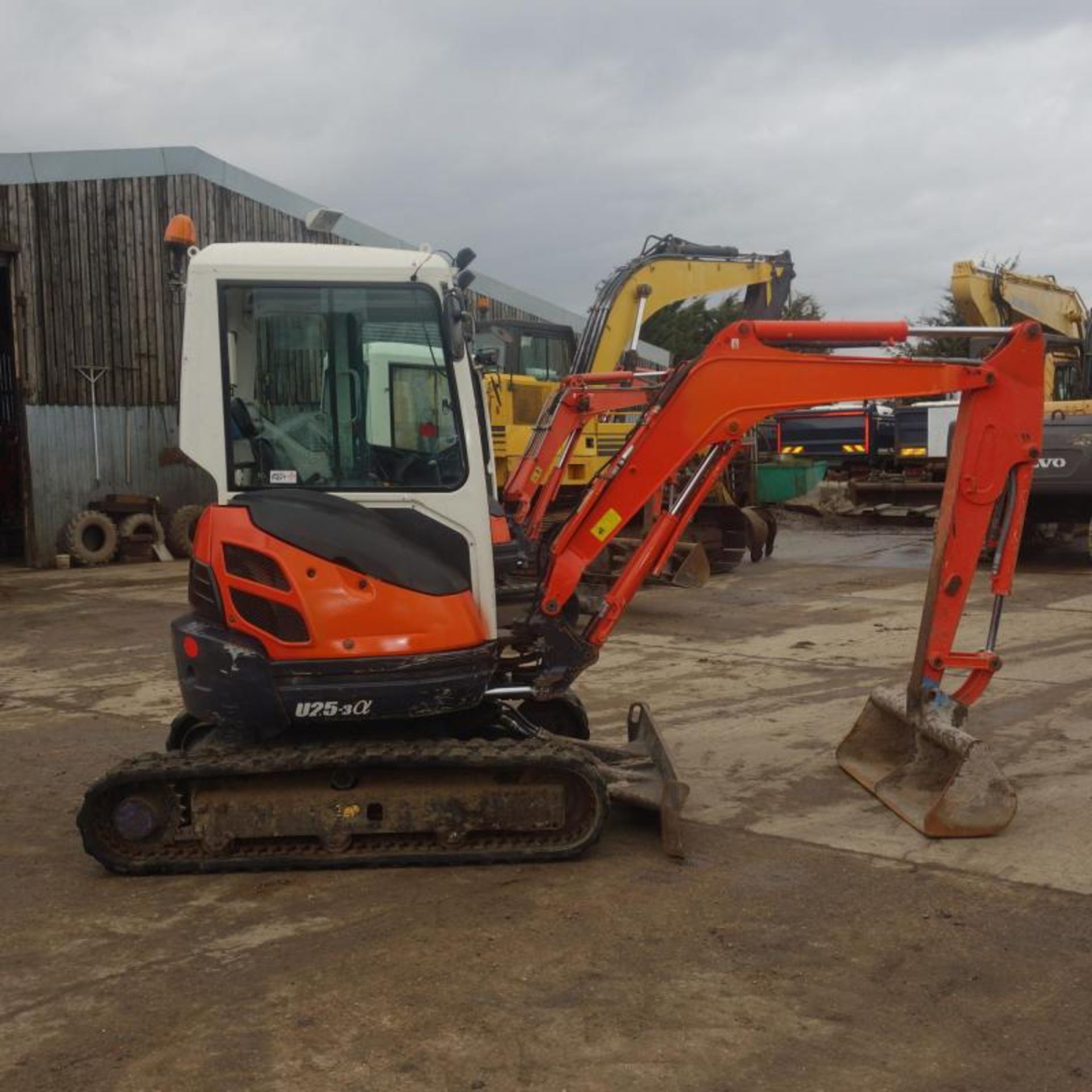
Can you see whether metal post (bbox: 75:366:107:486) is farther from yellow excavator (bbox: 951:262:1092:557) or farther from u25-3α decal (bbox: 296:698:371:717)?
u25-3α decal (bbox: 296:698:371:717)

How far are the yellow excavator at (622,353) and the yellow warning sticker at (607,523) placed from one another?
5.97 meters

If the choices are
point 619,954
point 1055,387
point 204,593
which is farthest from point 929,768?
point 1055,387

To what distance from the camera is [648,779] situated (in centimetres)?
568

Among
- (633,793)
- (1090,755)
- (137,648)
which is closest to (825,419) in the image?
(137,648)

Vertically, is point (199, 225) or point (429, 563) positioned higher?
point (199, 225)

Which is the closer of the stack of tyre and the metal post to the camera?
the stack of tyre

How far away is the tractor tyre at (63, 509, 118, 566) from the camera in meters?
18.7

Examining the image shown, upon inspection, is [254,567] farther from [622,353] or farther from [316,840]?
[622,353]

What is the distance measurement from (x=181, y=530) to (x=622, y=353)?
852 centimetres

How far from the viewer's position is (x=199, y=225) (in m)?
20.3

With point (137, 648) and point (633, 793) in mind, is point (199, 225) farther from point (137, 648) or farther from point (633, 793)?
point (633, 793)

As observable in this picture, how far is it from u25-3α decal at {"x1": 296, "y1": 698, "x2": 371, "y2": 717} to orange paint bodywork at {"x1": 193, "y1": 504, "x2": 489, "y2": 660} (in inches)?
7.1

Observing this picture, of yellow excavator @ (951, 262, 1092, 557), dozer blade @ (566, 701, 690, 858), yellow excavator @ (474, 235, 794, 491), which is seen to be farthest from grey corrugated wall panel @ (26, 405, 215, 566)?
dozer blade @ (566, 701, 690, 858)

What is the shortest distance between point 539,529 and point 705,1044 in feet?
17.5
